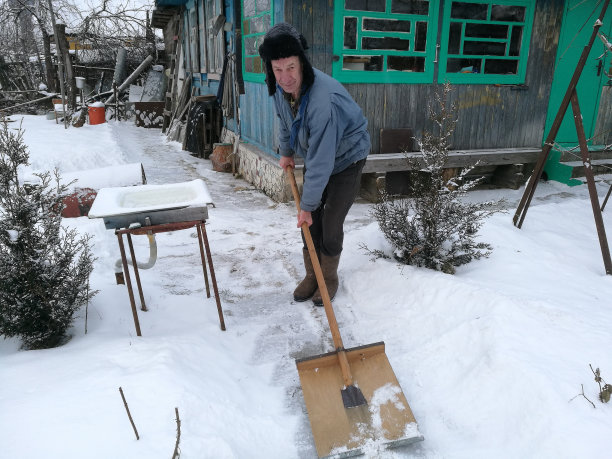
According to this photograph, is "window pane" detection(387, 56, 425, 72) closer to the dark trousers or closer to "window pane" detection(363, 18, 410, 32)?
"window pane" detection(363, 18, 410, 32)

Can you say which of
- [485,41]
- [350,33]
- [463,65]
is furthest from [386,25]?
[485,41]

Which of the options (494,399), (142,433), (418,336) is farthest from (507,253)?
(142,433)

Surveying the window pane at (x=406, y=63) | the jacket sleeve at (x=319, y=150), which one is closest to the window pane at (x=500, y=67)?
the window pane at (x=406, y=63)

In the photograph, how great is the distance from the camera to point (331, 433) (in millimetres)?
2246

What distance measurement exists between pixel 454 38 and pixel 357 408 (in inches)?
233

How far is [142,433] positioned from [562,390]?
6.44ft

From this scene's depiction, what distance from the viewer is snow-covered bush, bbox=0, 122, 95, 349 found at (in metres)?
2.64

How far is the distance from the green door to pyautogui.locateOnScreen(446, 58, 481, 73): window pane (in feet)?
4.70

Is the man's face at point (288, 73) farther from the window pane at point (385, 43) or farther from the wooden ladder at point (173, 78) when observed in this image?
the wooden ladder at point (173, 78)

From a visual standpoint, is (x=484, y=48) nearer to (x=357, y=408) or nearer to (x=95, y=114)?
(x=357, y=408)

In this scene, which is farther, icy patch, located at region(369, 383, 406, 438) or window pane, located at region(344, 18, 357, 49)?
window pane, located at region(344, 18, 357, 49)

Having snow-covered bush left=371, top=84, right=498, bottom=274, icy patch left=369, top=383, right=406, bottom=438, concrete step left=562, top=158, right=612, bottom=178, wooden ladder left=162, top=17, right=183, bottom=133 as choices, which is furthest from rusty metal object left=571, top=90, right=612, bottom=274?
wooden ladder left=162, top=17, right=183, bottom=133

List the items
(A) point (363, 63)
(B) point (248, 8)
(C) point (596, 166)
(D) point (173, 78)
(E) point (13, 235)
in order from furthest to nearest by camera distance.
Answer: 1. (D) point (173, 78)
2. (C) point (596, 166)
3. (B) point (248, 8)
4. (A) point (363, 63)
5. (E) point (13, 235)

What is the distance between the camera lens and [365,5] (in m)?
6.00
